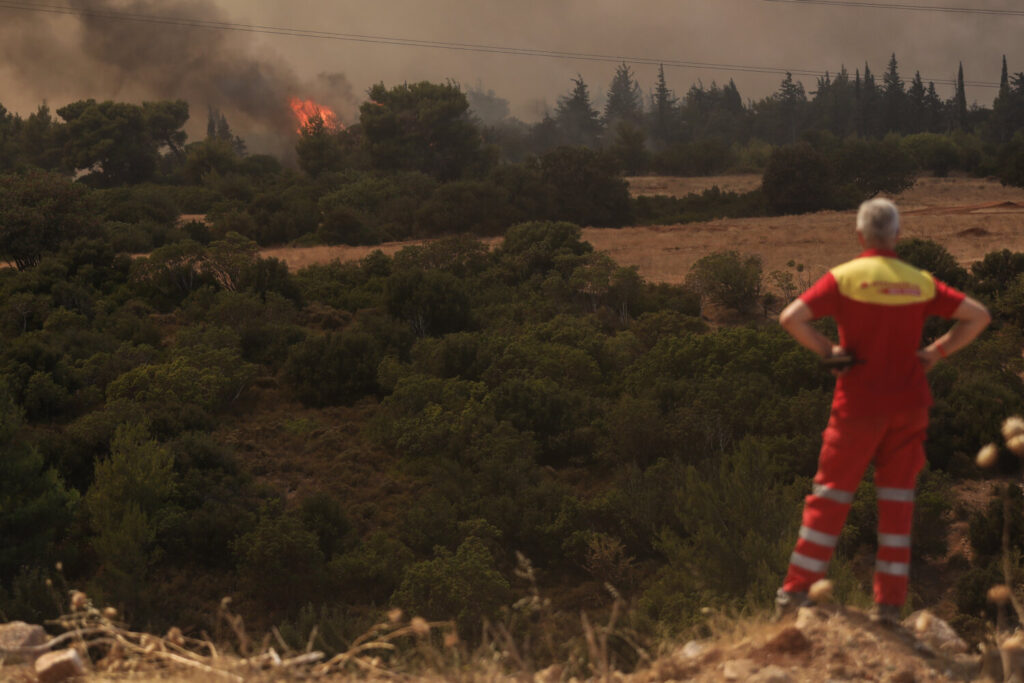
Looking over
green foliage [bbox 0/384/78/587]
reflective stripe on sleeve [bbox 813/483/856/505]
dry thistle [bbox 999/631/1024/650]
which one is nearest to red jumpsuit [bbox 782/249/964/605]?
reflective stripe on sleeve [bbox 813/483/856/505]

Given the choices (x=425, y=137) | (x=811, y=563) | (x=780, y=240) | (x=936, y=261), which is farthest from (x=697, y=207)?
(x=811, y=563)

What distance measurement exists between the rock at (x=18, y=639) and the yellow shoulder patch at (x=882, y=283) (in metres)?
4.32

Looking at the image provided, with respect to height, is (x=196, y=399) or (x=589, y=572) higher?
(x=196, y=399)

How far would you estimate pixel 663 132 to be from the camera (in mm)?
98500

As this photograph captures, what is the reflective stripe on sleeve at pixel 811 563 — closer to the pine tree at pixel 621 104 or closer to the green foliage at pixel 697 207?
the green foliage at pixel 697 207

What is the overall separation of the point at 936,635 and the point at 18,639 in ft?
15.2

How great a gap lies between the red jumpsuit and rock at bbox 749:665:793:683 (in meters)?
0.63

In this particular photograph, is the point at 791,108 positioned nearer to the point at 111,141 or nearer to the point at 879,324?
the point at 111,141

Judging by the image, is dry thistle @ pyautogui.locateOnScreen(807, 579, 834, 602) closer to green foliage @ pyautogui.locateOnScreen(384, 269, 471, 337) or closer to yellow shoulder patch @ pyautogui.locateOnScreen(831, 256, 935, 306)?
yellow shoulder patch @ pyautogui.locateOnScreen(831, 256, 935, 306)

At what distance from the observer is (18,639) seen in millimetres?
4797

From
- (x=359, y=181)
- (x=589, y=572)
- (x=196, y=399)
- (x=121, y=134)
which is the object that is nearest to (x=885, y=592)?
(x=589, y=572)

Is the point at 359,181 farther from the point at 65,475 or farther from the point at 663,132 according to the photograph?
the point at 663,132

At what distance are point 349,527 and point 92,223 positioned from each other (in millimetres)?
17574

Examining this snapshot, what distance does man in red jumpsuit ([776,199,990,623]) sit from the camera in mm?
4195
